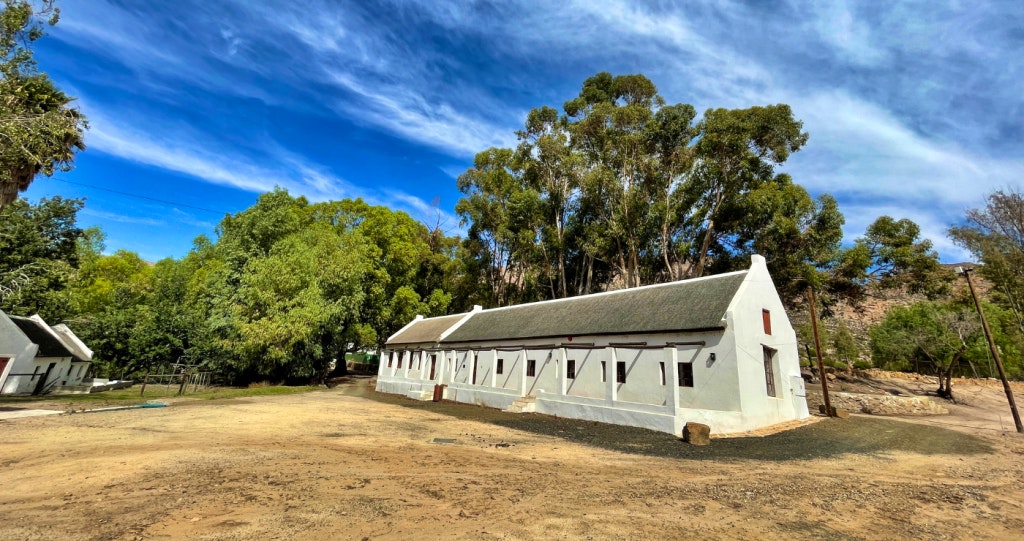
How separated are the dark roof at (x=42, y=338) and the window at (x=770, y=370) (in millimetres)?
43071

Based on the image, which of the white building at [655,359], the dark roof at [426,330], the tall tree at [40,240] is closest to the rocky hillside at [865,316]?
the white building at [655,359]

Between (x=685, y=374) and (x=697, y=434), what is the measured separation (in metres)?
3.93

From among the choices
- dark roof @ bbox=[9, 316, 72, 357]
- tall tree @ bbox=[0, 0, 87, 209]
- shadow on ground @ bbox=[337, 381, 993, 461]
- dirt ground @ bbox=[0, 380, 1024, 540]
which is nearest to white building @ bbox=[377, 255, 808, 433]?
shadow on ground @ bbox=[337, 381, 993, 461]

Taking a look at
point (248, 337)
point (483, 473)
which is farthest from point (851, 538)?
point (248, 337)

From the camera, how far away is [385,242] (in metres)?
38.2

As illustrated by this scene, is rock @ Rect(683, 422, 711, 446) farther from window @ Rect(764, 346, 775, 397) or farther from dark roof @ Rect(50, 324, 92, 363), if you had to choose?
dark roof @ Rect(50, 324, 92, 363)

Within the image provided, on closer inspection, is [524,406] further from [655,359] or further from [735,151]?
[735,151]

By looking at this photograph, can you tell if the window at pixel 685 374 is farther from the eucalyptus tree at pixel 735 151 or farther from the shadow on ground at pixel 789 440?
the eucalyptus tree at pixel 735 151

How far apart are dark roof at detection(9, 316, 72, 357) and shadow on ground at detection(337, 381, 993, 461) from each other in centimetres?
3067

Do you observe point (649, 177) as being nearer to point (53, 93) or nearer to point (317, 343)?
point (317, 343)

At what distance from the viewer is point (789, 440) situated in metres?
14.3

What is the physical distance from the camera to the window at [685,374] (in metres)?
17.0

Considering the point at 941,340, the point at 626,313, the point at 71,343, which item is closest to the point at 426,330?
the point at 626,313

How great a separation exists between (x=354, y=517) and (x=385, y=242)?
34.5m
